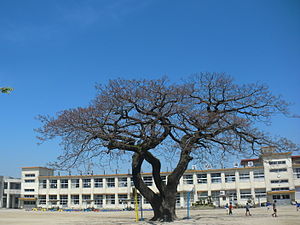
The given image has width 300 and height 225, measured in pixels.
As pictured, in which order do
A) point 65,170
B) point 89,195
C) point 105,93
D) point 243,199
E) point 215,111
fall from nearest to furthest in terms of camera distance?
point 65,170, point 105,93, point 215,111, point 243,199, point 89,195

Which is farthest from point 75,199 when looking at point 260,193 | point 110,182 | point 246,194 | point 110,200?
point 260,193

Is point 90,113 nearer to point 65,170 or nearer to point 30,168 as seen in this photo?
point 65,170

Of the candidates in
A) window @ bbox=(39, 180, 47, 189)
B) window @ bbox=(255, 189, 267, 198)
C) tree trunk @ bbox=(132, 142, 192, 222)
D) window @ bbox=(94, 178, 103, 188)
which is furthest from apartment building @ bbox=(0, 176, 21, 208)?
tree trunk @ bbox=(132, 142, 192, 222)

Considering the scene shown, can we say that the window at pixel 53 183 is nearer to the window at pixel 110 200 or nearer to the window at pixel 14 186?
the window at pixel 110 200

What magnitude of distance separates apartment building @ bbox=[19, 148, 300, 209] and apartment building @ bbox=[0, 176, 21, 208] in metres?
8.23

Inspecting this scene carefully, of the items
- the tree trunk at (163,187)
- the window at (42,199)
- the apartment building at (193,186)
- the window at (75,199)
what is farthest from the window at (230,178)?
the tree trunk at (163,187)

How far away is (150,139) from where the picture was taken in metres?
19.0

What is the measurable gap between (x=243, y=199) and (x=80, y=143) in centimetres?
4557

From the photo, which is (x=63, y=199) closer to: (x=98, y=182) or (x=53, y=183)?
(x=53, y=183)

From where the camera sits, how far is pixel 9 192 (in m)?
75.6

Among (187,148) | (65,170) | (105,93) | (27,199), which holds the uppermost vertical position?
(105,93)

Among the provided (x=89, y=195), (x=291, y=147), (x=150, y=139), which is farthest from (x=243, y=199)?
(x=150, y=139)

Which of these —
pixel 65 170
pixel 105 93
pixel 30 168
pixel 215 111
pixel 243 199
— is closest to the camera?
pixel 65 170

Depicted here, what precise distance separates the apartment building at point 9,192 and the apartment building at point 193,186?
823 cm
